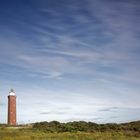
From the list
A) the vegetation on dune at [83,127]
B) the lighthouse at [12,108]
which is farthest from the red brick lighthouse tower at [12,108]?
the vegetation on dune at [83,127]

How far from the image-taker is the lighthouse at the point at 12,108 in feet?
233

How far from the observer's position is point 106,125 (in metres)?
56.7

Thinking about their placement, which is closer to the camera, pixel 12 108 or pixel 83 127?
pixel 83 127

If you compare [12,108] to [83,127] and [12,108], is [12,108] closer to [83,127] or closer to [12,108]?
[12,108]

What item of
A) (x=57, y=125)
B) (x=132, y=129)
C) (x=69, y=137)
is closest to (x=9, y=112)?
(x=57, y=125)

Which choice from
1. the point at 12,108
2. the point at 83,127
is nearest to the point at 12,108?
the point at 12,108

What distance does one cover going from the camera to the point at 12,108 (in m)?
72.6

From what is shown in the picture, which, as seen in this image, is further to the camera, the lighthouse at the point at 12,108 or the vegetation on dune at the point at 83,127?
Result: the lighthouse at the point at 12,108

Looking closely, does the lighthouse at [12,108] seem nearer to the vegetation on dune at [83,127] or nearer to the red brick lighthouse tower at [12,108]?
the red brick lighthouse tower at [12,108]

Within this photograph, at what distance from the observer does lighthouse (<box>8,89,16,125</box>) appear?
233 feet

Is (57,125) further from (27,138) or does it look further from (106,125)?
(27,138)

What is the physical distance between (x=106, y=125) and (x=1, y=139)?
23.1 meters

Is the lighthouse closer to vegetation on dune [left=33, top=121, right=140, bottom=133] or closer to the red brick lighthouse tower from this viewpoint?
the red brick lighthouse tower

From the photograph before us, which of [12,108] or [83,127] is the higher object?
[12,108]
